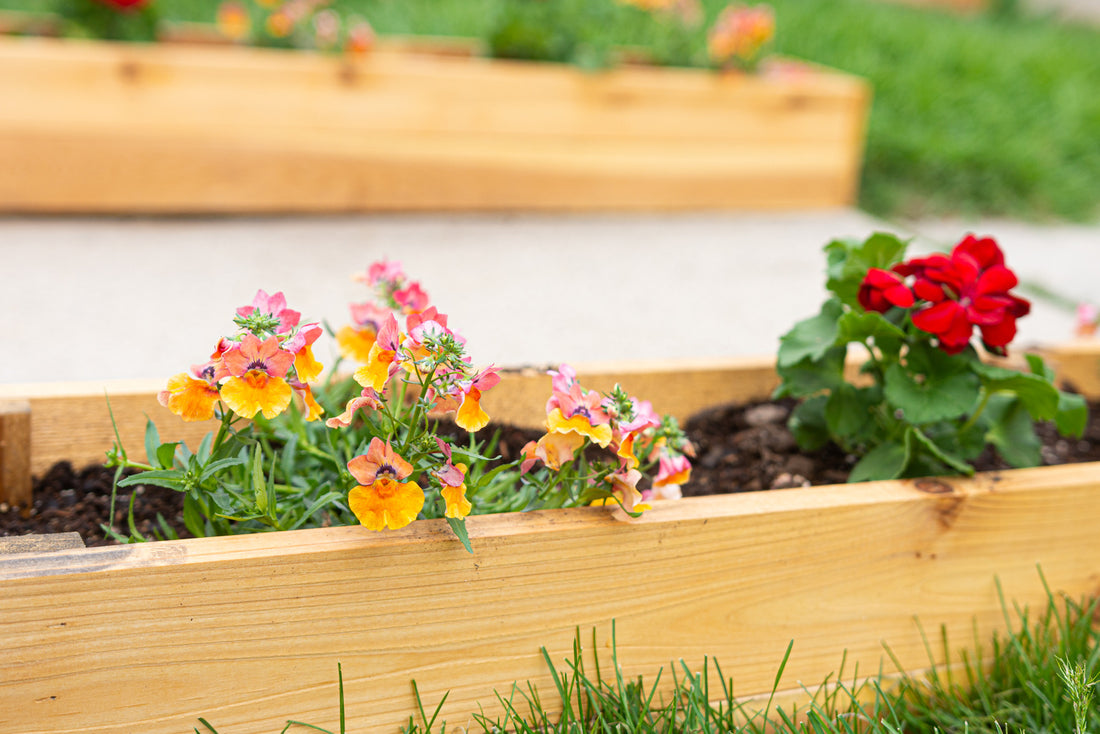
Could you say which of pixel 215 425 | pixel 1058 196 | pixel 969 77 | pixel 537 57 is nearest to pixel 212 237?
pixel 537 57

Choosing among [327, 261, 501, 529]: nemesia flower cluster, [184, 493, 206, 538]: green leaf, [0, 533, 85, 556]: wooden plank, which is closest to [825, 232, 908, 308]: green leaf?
[327, 261, 501, 529]: nemesia flower cluster

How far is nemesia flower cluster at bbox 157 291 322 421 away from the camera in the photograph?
2.93 feet

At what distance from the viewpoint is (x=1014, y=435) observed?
4.21 feet

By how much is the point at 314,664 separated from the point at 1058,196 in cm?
388

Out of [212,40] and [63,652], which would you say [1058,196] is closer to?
[212,40]

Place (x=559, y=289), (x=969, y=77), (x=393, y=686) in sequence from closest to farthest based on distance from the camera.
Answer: (x=393, y=686)
(x=559, y=289)
(x=969, y=77)

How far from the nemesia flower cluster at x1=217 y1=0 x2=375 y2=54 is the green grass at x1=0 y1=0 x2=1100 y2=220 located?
62 cm

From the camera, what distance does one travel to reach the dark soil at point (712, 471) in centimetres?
113

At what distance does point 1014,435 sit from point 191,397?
1026mm

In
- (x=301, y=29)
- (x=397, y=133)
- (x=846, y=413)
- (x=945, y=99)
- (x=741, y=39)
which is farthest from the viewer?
(x=945, y=99)

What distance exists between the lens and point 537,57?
325 cm

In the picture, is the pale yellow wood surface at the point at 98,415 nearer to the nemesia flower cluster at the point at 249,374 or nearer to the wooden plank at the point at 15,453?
the wooden plank at the point at 15,453

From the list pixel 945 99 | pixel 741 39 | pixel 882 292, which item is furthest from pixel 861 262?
pixel 945 99

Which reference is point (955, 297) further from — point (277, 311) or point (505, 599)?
point (277, 311)
